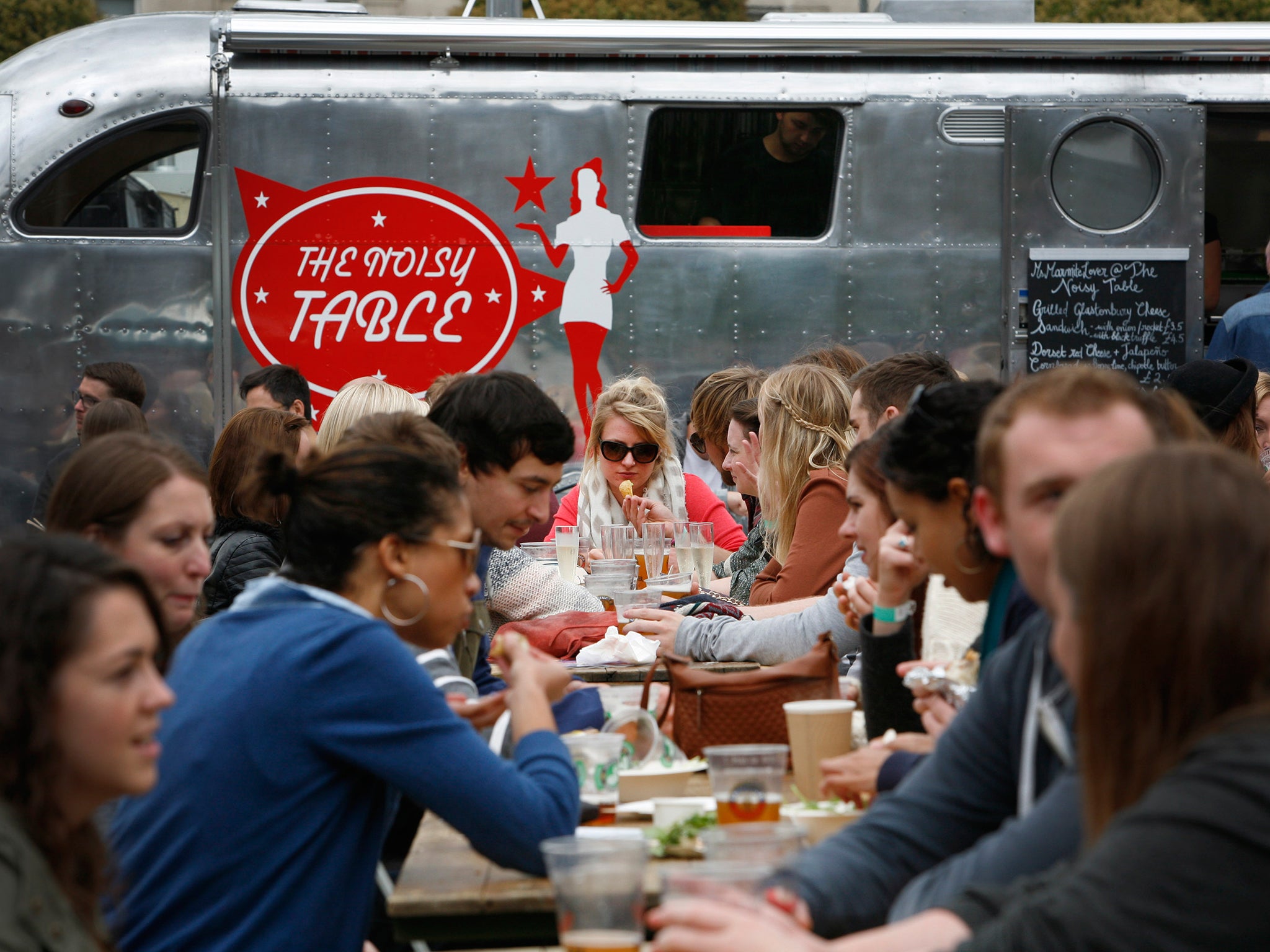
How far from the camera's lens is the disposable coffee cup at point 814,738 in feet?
9.43

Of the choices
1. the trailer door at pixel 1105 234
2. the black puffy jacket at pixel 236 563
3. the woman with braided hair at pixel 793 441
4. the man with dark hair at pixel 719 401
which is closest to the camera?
the black puffy jacket at pixel 236 563

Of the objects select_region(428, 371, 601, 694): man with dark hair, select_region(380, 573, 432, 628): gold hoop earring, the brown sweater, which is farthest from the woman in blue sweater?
the brown sweater

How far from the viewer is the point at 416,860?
2.61 m

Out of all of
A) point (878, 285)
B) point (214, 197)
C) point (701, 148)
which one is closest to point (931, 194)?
point (878, 285)

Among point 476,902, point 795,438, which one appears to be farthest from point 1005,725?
point 795,438

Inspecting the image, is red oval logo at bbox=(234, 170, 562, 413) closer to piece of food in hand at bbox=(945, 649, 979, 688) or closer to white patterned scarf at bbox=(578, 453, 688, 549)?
white patterned scarf at bbox=(578, 453, 688, 549)

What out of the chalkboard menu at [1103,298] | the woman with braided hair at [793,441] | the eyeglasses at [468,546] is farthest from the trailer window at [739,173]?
the eyeglasses at [468,546]

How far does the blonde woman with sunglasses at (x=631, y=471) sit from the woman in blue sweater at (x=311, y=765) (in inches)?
150

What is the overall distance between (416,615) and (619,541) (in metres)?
3.03

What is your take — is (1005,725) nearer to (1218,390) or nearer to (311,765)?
(311,765)

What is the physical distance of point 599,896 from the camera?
1.91 meters

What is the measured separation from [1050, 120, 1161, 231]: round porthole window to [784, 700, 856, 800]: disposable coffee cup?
5684mm

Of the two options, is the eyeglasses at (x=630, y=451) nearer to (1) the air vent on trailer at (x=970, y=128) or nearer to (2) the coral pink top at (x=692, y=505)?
(2) the coral pink top at (x=692, y=505)

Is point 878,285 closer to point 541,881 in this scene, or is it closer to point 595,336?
point 595,336
